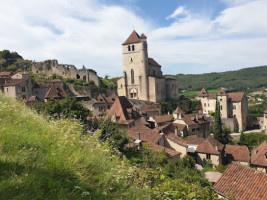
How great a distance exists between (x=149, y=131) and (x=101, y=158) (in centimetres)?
2139

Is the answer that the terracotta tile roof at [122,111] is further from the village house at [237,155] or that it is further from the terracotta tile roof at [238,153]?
the terracotta tile roof at [238,153]

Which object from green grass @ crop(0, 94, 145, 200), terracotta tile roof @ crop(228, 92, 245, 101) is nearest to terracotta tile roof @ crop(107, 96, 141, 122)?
green grass @ crop(0, 94, 145, 200)

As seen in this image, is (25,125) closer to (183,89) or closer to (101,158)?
(101,158)

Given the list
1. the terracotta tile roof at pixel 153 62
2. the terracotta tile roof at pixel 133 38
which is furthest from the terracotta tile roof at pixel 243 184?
the terracotta tile roof at pixel 153 62

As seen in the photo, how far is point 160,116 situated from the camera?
42.0m

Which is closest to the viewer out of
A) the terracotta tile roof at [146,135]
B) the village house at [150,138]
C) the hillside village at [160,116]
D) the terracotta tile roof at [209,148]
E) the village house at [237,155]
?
the hillside village at [160,116]

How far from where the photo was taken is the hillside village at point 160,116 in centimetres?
2005

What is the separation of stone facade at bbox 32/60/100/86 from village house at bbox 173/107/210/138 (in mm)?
23961

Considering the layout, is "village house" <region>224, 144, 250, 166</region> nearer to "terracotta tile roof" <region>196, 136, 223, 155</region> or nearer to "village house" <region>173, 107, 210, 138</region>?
"terracotta tile roof" <region>196, 136, 223, 155</region>

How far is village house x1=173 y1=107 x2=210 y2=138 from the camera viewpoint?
4050cm

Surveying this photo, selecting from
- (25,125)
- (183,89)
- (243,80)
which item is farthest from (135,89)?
(243,80)

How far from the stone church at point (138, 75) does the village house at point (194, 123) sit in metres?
12.3

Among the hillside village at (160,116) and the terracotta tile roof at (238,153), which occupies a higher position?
the hillside village at (160,116)

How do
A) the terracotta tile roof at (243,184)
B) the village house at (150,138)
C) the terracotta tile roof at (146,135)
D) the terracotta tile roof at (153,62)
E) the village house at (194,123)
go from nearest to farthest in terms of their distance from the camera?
the terracotta tile roof at (243,184), the village house at (150,138), the terracotta tile roof at (146,135), the village house at (194,123), the terracotta tile roof at (153,62)
